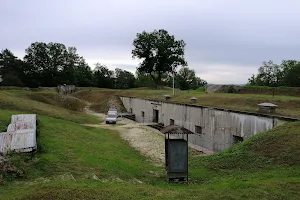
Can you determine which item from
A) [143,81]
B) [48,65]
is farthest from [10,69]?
[143,81]

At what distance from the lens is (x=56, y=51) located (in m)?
72.2

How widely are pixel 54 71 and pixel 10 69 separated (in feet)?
31.2

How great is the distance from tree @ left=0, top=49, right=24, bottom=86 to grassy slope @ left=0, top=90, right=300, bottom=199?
52.2m

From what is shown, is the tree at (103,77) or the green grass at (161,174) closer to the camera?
the green grass at (161,174)

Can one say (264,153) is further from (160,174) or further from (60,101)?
(60,101)

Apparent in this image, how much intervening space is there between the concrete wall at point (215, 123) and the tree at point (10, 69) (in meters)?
44.5

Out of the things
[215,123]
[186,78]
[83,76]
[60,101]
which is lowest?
[215,123]

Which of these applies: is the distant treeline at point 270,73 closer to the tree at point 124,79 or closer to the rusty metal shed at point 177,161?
the tree at point 124,79

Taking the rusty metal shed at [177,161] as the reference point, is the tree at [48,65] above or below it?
above

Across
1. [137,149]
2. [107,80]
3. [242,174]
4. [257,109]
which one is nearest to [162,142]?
[137,149]

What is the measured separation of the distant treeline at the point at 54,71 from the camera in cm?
6681

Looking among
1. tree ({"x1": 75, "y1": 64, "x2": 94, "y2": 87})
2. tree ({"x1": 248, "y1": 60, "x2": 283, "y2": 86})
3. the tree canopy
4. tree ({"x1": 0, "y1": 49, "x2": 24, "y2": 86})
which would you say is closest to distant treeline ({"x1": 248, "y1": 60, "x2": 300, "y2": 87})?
tree ({"x1": 248, "y1": 60, "x2": 283, "y2": 86})

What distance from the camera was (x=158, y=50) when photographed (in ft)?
167

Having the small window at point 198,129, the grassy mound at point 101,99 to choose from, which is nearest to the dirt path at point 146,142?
the small window at point 198,129
